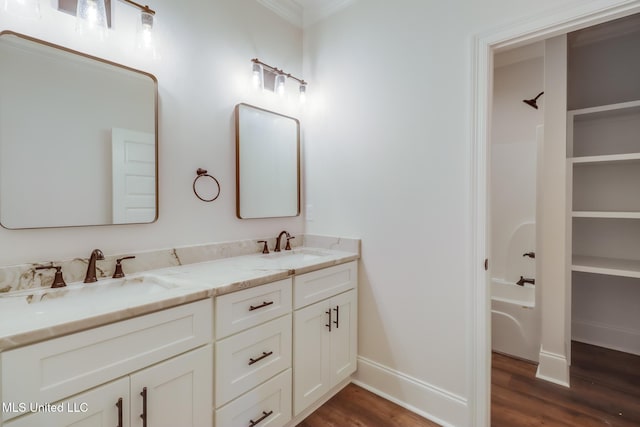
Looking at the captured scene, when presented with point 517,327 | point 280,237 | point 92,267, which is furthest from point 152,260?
point 517,327

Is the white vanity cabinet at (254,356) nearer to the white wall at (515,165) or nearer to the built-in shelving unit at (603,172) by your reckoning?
the built-in shelving unit at (603,172)

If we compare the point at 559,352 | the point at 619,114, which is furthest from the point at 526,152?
the point at 559,352

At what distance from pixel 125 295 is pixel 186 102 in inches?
42.9

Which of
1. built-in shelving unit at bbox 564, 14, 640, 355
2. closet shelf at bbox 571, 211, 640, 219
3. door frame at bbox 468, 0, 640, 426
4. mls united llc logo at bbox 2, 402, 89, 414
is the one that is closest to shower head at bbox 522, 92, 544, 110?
built-in shelving unit at bbox 564, 14, 640, 355

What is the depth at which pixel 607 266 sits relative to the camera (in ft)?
7.26

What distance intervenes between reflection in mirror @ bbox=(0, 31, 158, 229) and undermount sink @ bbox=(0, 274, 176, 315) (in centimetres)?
28

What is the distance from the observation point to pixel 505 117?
2.96 m

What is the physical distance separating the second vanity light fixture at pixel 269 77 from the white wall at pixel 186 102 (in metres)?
0.06

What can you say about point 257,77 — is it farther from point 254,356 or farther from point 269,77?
point 254,356

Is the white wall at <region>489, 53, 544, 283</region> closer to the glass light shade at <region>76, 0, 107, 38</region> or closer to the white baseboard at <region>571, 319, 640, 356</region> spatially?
the white baseboard at <region>571, 319, 640, 356</region>

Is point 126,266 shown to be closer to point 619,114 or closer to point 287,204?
point 287,204

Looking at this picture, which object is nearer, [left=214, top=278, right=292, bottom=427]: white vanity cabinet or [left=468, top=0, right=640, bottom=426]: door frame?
[left=214, top=278, right=292, bottom=427]: white vanity cabinet

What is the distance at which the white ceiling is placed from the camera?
86.7 inches

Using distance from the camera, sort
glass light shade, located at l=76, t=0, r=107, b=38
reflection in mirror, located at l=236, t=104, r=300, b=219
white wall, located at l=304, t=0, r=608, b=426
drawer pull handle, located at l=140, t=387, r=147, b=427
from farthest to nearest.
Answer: reflection in mirror, located at l=236, t=104, r=300, b=219, white wall, located at l=304, t=0, r=608, b=426, glass light shade, located at l=76, t=0, r=107, b=38, drawer pull handle, located at l=140, t=387, r=147, b=427
